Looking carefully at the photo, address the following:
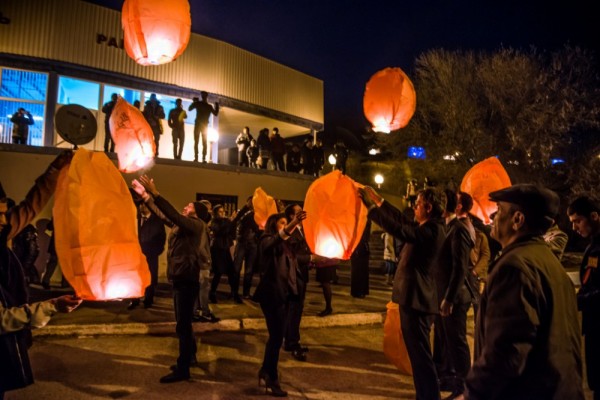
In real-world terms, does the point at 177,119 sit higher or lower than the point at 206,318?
higher

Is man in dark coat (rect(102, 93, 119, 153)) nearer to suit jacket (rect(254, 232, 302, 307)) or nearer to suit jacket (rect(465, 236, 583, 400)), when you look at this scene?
suit jacket (rect(254, 232, 302, 307))

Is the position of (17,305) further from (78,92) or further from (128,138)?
(78,92)

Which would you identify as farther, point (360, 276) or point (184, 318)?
point (360, 276)

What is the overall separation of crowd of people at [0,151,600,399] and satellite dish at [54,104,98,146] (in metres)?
1.58

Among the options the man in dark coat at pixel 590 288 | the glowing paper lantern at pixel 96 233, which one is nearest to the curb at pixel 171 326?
the glowing paper lantern at pixel 96 233

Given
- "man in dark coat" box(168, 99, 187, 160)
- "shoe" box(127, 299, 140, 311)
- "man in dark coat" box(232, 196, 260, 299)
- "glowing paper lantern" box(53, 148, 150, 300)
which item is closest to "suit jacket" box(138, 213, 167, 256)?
"shoe" box(127, 299, 140, 311)

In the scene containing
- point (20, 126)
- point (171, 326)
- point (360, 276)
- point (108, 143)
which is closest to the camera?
point (171, 326)

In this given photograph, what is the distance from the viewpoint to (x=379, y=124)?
6.82m

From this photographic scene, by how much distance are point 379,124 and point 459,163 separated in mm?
17979

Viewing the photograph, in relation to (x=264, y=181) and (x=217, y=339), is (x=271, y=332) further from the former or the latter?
(x=264, y=181)

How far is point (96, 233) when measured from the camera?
3500mm

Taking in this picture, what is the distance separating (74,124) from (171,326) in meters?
3.95

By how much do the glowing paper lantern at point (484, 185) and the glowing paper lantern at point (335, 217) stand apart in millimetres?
3236

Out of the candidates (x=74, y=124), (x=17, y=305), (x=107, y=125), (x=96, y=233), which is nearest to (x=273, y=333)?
(x=96, y=233)
